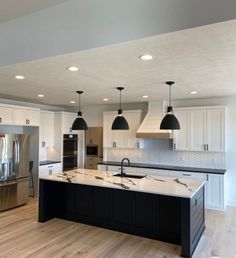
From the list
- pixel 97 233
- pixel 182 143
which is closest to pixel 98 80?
pixel 97 233

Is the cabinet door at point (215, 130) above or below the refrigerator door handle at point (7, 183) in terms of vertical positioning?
above

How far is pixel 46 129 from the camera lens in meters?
7.06

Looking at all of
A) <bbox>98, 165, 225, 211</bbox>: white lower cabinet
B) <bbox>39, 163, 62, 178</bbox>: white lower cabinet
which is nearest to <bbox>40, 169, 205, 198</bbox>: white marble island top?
<bbox>98, 165, 225, 211</bbox>: white lower cabinet

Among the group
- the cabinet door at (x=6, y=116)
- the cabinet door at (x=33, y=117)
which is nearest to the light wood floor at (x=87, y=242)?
the cabinet door at (x=6, y=116)

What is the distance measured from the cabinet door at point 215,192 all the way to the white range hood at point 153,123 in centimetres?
141

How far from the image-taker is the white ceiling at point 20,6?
103 inches

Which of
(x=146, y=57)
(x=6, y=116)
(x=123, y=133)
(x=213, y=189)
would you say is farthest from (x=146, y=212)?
(x=6, y=116)

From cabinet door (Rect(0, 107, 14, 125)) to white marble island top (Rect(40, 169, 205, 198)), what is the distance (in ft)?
6.24

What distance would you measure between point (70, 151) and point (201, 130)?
405 cm

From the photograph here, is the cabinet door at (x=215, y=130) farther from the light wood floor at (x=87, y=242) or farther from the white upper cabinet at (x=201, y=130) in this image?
the light wood floor at (x=87, y=242)

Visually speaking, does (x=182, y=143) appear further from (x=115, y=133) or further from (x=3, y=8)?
(x=3, y=8)

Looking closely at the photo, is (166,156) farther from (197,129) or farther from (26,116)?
(26,116)

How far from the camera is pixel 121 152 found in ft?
23.4

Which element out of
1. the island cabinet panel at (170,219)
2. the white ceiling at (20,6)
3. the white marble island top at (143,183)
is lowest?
the island cabinet panel at (170,219)
